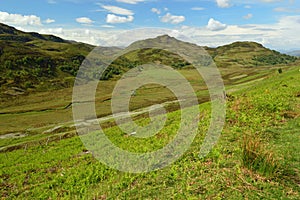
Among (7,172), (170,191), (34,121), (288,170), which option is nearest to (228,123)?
(288,170)

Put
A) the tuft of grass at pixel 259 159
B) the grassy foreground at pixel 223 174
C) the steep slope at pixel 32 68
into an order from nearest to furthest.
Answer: the grassy foreground at pixel 223 174
the tuft of grass at pixel 259 159
the steep slope at pixel 32 68

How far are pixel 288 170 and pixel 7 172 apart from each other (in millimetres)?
22607

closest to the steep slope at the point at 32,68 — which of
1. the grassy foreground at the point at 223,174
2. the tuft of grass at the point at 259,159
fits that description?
the grassy foreground at the point at 223,174

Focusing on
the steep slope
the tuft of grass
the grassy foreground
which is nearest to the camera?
the grassy foreground

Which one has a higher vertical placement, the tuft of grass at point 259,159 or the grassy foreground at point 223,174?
the tuft of grass at point 259,159

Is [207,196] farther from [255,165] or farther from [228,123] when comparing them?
[228,123]

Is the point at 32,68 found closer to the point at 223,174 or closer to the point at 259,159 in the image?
the point at 223,174

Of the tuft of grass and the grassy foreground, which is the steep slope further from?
the tuft of grass

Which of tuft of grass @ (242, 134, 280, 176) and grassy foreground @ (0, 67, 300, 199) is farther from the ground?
tuft of grass @ (242, 134, 280, 176)

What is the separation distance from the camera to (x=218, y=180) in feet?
33.1

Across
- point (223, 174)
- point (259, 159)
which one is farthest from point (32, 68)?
point (259, 159)

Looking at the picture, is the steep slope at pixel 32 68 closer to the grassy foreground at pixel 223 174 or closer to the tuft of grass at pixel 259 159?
the grassy foreground at pixel 223 174

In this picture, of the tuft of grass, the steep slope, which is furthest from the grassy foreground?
the steep slope

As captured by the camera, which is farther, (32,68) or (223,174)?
(32,68)
